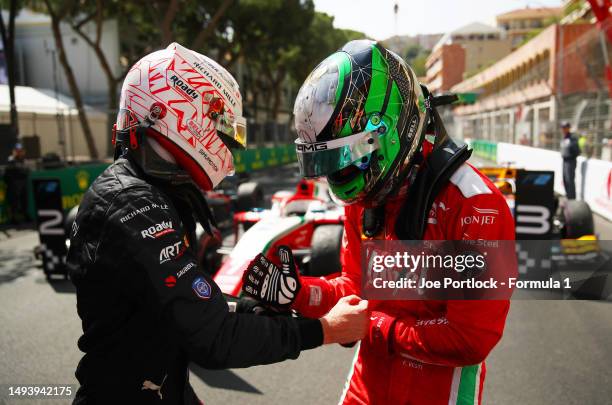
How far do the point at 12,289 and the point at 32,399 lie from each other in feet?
9.39

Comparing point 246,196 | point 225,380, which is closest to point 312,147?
point 225,380

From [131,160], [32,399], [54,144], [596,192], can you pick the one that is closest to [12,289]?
[32,399]

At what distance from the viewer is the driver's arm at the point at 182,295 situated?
1.33 m

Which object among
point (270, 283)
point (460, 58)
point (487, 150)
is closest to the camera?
point (270, 283)

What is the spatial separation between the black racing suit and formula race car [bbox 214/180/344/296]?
2570 mm

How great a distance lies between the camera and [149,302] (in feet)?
4.39

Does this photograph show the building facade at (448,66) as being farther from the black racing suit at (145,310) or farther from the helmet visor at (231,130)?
the black racing suit at (145,310)

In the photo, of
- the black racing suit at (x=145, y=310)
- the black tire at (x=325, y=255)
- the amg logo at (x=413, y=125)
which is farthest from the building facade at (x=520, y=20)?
the black racing suit at (x=145, y=310)

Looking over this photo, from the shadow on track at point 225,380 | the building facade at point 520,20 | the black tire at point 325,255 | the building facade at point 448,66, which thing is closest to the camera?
the shadow on track at point 225,380

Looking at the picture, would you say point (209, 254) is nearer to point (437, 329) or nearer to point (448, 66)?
point (437, 329)

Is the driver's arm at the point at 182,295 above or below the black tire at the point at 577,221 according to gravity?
above

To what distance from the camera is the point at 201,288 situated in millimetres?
1371

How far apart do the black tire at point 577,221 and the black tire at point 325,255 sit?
3099 millimetres

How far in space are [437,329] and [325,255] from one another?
3729 millimetres
